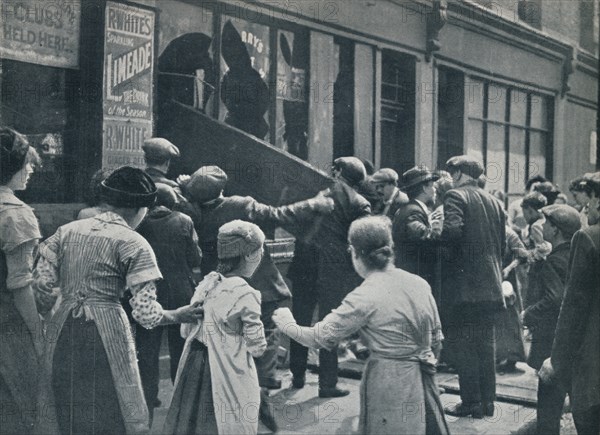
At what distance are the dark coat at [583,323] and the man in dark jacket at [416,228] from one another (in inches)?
104

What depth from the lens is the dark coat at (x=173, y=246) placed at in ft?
17.4

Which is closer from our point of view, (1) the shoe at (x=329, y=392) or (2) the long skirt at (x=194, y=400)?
(2) the long skirt at (x=194, y=400)

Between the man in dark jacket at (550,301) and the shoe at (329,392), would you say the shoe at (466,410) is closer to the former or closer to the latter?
the man in dark jacket at (550,301)

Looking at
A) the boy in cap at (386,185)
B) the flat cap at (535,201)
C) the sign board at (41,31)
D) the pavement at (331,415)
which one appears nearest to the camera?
the pavement at (331,415)

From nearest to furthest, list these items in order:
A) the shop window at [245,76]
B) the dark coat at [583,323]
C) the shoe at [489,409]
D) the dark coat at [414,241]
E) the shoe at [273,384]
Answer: the dark coat at [583,323]
the shoe at [489,409]
the shoe at [273,384]
the dark coat at [414,241]
the shop window at [245,76]

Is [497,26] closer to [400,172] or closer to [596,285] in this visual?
[400,172]

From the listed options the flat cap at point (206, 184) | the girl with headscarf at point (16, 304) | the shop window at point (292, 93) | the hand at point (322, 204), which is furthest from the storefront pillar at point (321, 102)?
the girl with headscarf at point (16, 304)

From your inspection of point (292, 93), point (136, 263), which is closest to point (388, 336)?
point (136, 263)

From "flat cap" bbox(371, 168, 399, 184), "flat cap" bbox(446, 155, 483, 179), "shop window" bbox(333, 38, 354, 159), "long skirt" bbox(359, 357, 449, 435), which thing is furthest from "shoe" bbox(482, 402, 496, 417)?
"shop window" bbox(333, 38, 354, 159)

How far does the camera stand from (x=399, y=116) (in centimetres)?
1213

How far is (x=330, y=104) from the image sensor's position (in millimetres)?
10180

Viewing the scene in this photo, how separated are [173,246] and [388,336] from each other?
2.01 metres

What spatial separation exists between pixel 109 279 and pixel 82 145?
314 centimetres

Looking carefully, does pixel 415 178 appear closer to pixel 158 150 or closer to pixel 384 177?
pixel 384 177
